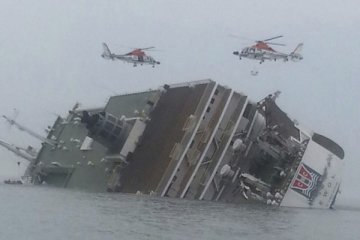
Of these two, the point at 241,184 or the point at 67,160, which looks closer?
the point at 241,184

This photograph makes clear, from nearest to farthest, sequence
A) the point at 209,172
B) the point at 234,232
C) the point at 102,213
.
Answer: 1. the point at 234,232
2. the point at 102,213
3. the point at 209,172

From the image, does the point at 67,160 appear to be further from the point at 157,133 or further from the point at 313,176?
the point at 313,176

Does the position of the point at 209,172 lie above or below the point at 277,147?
below

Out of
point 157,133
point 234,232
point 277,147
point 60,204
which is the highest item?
point 277,147

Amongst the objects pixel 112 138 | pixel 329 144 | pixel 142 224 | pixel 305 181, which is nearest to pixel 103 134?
pixel 112 138

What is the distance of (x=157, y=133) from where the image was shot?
5106 cm

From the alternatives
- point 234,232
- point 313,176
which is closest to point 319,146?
point 313,176

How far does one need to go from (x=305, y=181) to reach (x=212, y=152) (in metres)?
7.77

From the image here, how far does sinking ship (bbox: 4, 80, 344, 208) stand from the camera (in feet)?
152

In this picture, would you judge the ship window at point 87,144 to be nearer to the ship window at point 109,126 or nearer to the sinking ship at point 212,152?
the sinking ship at point 212,152

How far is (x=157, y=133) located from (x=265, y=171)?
9679mm

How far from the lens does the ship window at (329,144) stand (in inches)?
1985

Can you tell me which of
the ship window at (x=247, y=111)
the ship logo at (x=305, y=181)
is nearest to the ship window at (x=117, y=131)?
the ship window at (x=247, y=111)

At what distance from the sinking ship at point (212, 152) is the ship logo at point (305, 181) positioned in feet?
0.26
